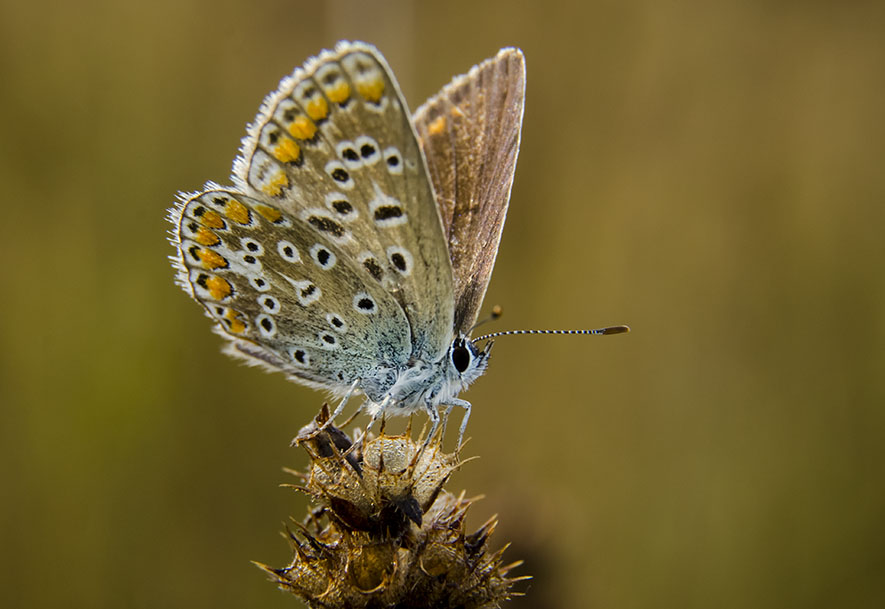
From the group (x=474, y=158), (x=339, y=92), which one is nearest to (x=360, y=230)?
(x=339, y=92)

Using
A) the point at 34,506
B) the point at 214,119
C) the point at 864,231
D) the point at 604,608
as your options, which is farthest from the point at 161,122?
the point at 864,231

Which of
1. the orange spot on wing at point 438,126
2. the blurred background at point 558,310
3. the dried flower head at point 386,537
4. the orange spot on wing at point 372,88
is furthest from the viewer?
the blurred background at point 558,310

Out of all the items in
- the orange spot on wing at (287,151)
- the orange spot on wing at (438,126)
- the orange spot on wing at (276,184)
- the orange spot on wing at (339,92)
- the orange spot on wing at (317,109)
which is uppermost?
the orange spot on wing at (339,92)

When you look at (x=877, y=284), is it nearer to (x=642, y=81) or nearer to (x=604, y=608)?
(x=642, y=81)

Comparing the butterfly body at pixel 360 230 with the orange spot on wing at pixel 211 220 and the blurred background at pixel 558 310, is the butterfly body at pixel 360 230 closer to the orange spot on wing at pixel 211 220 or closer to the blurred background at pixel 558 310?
the orange spot on wing at pixel 211 220

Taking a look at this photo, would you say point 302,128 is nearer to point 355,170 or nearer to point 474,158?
point 355,170

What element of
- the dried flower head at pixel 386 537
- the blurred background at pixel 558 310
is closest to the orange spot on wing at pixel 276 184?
the dried flower head at pixel 386 537
